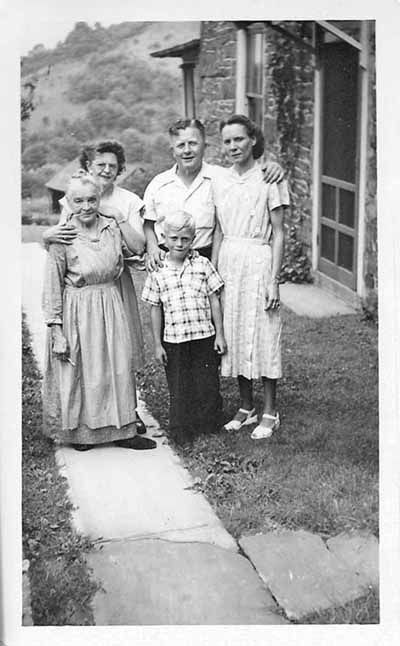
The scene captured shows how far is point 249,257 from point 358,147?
84 cm

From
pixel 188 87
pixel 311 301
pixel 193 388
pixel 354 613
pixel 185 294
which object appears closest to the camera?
pixel 354 613

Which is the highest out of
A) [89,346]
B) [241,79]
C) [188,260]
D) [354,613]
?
[241,79]

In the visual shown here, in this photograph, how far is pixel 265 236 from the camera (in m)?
2.70

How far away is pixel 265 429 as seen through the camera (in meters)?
2.80

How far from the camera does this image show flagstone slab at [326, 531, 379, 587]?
2.33 meters

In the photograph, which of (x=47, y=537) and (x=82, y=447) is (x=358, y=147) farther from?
(x=47, y=537)

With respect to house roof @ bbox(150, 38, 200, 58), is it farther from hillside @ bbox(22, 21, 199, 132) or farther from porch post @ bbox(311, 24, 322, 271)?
porch post @ bbox(311, 24, 322, 271)

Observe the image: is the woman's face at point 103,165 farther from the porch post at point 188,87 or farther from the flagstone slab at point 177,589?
the flagstone slab at point 177,589

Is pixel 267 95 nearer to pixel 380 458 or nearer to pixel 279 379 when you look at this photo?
pixel 279 379

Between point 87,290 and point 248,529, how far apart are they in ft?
3.07

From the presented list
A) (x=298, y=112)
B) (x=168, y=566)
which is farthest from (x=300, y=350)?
(x=298, y=112)

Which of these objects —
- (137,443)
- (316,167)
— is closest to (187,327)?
(137,443)

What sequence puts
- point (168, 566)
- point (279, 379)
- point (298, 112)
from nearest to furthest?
point (168, 566)
point (279, 379)
point (298, 112)

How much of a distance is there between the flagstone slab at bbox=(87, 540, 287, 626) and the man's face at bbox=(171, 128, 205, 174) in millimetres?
1241
